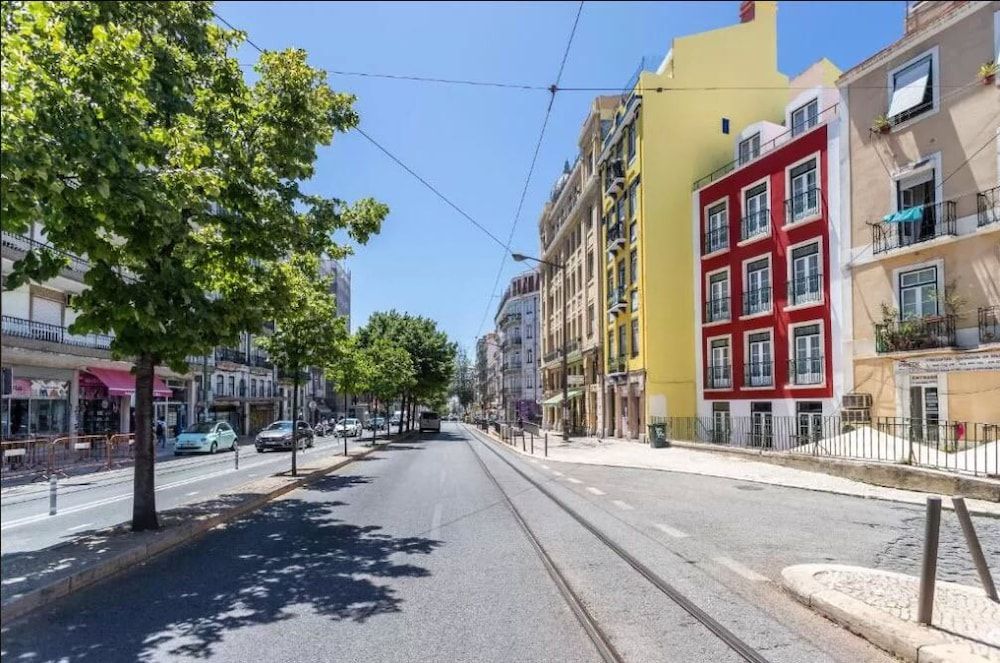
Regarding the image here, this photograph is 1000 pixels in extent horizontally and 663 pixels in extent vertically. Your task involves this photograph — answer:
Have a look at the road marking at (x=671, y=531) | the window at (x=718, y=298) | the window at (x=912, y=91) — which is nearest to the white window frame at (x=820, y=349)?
the window at (x=718, y=298)

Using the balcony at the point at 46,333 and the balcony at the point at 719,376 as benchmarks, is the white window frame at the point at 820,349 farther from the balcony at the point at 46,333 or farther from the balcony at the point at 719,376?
the balcony at the point at 46,333

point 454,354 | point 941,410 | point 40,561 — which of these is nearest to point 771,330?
point 941,410

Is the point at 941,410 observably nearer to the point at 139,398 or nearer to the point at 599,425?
the point at 139,398

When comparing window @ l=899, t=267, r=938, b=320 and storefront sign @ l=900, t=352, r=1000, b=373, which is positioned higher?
window @ l=899, t=267, r=938, b=320

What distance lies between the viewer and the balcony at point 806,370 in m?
23.8

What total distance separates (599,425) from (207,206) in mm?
33443

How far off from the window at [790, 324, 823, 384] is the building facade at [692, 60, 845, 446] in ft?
0.13

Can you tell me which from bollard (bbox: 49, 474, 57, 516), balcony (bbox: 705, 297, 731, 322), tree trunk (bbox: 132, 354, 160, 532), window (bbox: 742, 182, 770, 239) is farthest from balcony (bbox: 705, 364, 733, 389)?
bollard (bbox: 49, 474, 57, 516)

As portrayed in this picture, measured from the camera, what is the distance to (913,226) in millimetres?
20094

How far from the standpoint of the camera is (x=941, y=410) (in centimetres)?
1864

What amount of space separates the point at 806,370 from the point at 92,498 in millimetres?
22598

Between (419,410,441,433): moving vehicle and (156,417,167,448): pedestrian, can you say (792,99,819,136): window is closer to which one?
(156,417,167,448): pedestrian

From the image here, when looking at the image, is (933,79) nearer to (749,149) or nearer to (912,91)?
(912,91)

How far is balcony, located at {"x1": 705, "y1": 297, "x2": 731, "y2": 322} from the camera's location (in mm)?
29094
